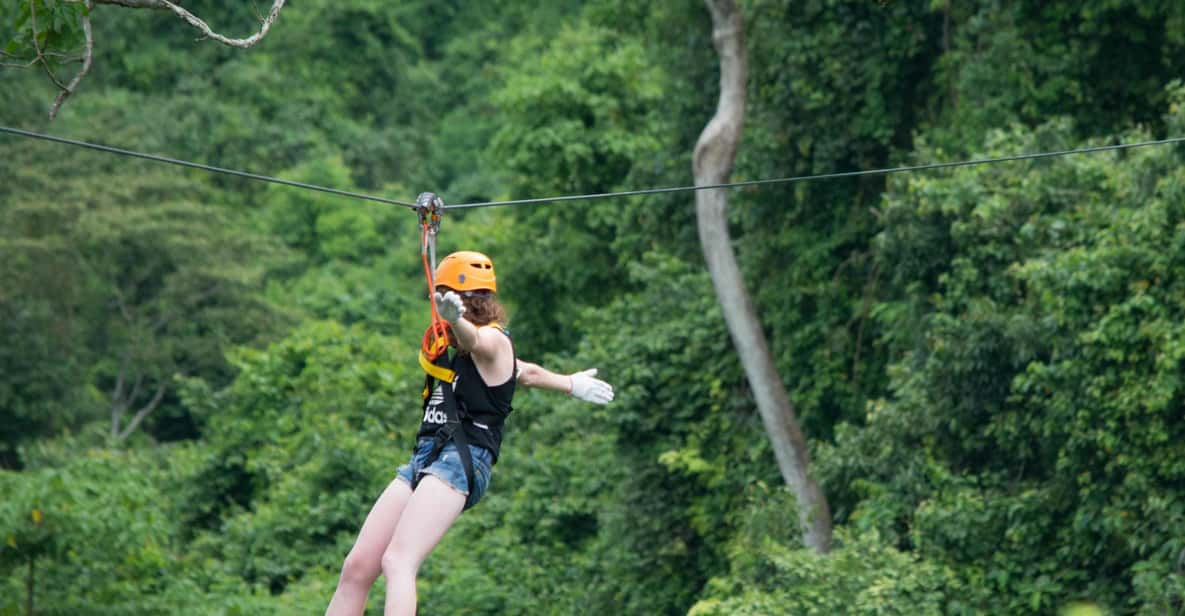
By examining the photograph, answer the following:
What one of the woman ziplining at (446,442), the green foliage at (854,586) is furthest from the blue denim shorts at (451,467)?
the green foliage at (854,586)

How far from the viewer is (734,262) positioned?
12.3m

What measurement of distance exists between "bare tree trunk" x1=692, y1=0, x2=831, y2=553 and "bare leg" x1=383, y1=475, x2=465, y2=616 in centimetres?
746

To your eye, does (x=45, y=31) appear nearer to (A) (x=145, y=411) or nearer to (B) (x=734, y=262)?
(B) (x=734, y=262)

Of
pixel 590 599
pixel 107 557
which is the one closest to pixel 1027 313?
pixel 590 599

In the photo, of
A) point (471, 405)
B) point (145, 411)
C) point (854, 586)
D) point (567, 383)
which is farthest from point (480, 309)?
point (145, 411)

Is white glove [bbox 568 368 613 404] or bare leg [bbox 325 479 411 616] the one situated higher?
white glove [bbox 568 368 613 404]

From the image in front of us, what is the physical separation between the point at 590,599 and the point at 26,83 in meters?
21.2

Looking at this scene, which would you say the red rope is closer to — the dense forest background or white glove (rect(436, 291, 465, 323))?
white glove (rect(436, 291, 465, 323))

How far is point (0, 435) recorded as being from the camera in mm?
25781

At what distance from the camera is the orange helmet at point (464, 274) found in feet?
16.0

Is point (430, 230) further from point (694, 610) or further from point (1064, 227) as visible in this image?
point (1064, 227)

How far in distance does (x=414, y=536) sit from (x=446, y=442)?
1.07 ft

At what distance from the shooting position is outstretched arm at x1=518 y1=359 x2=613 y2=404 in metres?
5.29

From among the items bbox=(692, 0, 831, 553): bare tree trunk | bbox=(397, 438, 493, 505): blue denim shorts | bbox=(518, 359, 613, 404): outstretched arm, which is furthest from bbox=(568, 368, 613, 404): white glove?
bbox=(692, 0, 831, 553): bare tree trunk
